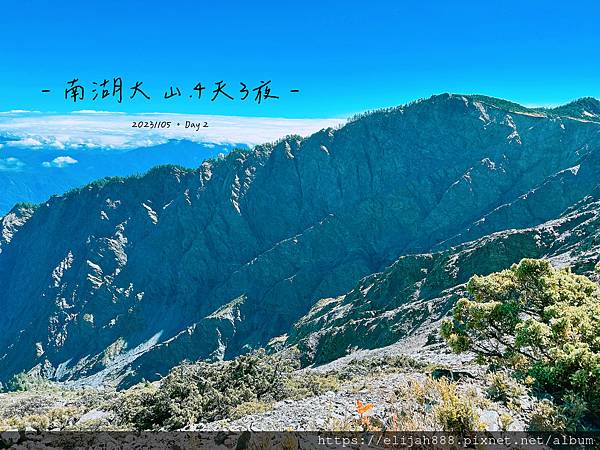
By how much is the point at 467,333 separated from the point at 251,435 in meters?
9.44

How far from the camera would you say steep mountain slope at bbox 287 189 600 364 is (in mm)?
77750

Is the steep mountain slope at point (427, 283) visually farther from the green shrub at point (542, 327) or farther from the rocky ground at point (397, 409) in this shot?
the rocky ground at point (397, 409)

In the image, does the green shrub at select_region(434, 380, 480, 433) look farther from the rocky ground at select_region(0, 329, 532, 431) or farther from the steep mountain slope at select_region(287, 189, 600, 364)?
the steep mountain slope at select_region(287, 189, 600, 364)

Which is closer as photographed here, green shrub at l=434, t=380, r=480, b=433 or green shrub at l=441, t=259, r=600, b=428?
green shrub at l=434, t=380, r=480, b=433

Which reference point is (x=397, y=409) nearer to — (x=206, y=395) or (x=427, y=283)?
(x=206, y=395)

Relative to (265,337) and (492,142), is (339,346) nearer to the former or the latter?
(265,337)

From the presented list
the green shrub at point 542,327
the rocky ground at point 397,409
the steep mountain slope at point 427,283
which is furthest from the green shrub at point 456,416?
the steep mountain slope at point 427,283

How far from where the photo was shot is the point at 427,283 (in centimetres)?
9606

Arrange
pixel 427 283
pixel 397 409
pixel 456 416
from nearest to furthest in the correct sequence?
pixel 456 416, pixel 397 409, pixel 427 283

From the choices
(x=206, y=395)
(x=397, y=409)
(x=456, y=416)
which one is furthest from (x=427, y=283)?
(x=456, y=416)

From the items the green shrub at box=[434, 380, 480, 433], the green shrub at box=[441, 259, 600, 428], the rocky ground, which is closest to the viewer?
the green shrub at box=[434, 380, 480, 433]

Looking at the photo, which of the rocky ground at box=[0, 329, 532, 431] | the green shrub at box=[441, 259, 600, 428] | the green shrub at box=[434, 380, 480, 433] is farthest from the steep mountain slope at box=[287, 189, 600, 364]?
the green shrub at box=[434, 380, 480, 433]

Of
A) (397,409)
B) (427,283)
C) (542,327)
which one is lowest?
(427,283)

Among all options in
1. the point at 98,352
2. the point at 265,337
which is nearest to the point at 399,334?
the point at 265,337
